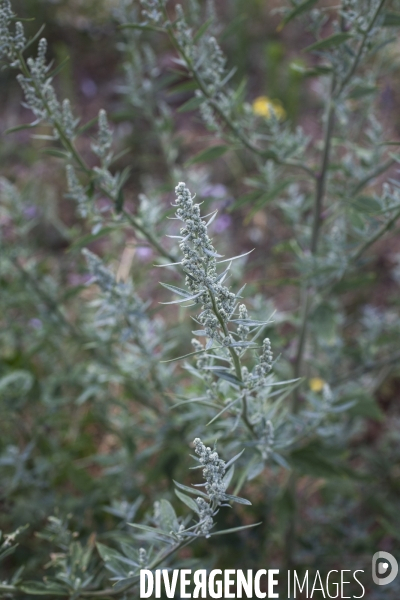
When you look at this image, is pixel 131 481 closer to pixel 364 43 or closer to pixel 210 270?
pixel 210 270

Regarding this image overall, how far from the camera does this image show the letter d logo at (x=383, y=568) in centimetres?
171

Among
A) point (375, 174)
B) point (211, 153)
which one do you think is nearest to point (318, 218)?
point (375, 174)

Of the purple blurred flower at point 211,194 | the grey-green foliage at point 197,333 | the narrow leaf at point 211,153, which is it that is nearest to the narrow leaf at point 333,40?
the grey-green foliage at point 197,333

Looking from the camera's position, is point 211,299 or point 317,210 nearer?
point 211,299

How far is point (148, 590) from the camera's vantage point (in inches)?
47.5

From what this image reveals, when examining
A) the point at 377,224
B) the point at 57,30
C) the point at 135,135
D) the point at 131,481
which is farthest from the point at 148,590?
the point at 57,30

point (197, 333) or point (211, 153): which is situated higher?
point (211, 153)

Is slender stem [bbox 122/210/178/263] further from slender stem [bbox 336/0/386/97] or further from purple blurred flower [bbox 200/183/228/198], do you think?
slender stem [bbox 336/0/386/97]

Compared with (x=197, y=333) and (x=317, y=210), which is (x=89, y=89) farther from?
(x=197, y=333)

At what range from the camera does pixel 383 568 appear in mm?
1766

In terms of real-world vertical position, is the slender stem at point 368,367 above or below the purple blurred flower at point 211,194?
below

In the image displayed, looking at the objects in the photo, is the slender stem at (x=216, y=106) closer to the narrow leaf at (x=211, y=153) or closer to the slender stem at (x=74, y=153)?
the narrow leaf at (x=211, y=153)

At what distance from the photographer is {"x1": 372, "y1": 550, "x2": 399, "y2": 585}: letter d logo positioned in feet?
5.62

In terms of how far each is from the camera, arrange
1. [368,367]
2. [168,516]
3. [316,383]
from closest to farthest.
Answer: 1. [168,516]
2. [368,367]
3. [316,383]
